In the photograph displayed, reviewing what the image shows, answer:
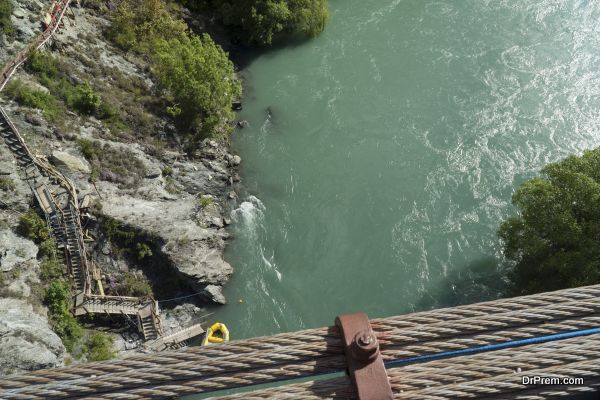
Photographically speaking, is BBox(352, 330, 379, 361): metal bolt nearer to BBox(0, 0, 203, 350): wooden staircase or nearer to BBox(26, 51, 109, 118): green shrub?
BBox(0, 0, 203, 350): wooden staircase

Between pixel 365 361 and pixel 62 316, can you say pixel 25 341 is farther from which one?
pixel 365 361

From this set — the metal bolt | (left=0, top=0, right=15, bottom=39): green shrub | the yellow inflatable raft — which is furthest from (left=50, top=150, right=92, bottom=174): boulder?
the metal bolt

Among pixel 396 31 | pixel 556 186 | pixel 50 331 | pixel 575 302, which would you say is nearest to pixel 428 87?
pixel 396 31

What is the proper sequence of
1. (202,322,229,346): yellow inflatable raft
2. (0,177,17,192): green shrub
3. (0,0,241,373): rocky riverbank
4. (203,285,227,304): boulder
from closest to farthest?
(0,0,241,373): rocky riverbank, (0,177,17,192): green shrub, (202,322,229,346): yellow inflatable raft, (203,285,227,304): boulder

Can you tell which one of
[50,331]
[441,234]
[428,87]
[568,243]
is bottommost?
[50,331]

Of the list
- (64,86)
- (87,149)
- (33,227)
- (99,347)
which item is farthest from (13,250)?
(64,86)

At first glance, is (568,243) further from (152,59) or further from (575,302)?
(152,59)
